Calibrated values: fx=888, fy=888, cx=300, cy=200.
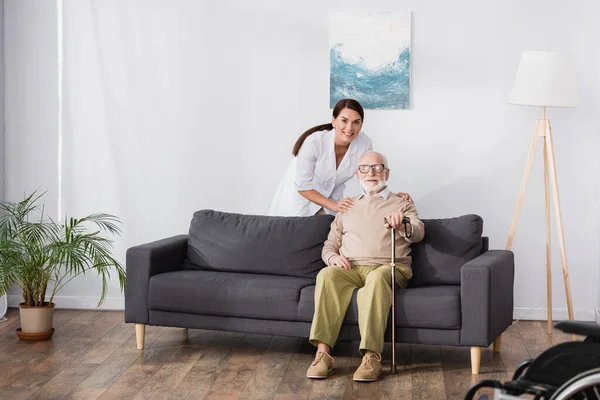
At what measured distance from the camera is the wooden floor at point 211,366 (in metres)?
3.83

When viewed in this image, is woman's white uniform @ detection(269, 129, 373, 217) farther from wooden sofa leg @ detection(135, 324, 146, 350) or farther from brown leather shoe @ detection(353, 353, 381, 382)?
brown leather shoe @ detection(353, 353, 381, 382)

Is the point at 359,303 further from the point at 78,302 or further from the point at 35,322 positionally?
the point at 78,302

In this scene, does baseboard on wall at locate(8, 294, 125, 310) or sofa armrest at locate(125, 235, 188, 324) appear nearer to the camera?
sofa armrest at locate(125, 235, 188, 324)

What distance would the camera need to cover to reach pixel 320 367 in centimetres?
408

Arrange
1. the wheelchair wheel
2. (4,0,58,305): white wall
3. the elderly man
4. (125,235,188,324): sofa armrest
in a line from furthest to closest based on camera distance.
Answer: (4,0,58,305): white wall < (125,235,188,324): sofa armrest < the elderly man < the wheelchair wheel

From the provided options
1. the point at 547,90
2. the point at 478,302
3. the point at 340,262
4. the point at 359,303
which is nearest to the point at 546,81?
the point at 547,90

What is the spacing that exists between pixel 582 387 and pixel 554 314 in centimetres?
313

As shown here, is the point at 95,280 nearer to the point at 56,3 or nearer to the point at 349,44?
the point at 56,3

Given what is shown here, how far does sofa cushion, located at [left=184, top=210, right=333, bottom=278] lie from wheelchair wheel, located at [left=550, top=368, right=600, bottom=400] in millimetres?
2282

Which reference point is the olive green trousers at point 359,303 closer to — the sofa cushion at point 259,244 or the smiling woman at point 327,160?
the sofa cushion at point 259,244

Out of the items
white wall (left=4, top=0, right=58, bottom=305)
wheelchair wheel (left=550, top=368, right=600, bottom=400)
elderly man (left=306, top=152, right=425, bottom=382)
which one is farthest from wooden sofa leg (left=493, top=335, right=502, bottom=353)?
white wall (left=4, top=0, right=58, bottom=305)

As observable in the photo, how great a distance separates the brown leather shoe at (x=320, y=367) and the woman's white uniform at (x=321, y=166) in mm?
1158

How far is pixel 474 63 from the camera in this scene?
543 centimetres

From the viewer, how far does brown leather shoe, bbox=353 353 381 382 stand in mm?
3998
